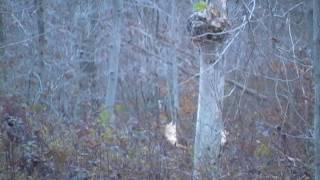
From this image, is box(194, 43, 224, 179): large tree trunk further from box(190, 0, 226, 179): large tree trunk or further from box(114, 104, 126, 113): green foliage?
box(114, 104, 126, 113): green foliage

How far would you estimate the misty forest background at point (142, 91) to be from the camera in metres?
8.50

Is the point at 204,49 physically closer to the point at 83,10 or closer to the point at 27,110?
the point at 27,110

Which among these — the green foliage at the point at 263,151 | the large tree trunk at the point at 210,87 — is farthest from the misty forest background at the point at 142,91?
the large tree trunk at the point at 210,87

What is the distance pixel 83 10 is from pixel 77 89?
7.52 feet

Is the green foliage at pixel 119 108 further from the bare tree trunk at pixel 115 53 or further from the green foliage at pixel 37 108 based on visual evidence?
the green foliage at pixel 37 108

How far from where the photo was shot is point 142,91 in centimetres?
1333

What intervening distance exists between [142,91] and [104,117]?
116 cm

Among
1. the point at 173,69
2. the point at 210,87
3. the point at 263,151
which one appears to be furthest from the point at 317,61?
the point at 173,69

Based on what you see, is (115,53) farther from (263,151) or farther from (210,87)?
(263,151)

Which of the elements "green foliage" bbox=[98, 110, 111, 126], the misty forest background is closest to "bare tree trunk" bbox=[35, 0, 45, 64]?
the misty forest background

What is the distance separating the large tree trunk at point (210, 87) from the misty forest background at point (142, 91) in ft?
0.66

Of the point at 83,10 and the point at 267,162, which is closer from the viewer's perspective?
the point at 267,162

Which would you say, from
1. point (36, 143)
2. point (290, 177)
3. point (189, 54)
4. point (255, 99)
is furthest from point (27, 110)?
point (189, 54)

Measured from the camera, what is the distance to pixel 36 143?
9.47m
